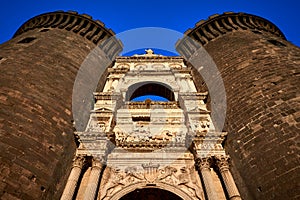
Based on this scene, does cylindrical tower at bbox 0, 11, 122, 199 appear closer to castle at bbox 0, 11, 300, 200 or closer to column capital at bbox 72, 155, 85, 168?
castle at bbox 0, 11, 300, 200

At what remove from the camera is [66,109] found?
31.1 feet

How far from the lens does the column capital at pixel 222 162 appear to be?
298 inches

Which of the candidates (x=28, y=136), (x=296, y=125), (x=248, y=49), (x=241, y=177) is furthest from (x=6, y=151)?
(x=248, y=49)

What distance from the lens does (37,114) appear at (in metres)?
8.29

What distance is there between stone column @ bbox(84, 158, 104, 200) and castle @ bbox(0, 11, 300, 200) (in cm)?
3

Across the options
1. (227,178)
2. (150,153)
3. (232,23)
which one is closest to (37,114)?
(150,153)

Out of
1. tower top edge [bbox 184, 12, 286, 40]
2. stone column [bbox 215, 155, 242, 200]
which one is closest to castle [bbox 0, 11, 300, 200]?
stone column [bbox 215, 155, 242, 200]

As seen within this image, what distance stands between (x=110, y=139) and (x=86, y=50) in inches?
308

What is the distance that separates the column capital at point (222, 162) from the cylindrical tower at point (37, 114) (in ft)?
16.1

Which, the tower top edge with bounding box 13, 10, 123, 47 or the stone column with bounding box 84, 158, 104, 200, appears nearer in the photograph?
the stone column with bounding box 84, 158, 104, 200

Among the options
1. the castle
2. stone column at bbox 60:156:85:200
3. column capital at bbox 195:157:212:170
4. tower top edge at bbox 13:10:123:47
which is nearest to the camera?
stone column at bbox 60:156:85:200

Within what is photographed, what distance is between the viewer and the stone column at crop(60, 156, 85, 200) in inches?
259

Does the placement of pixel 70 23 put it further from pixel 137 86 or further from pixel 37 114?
Answer: pixel 37 114

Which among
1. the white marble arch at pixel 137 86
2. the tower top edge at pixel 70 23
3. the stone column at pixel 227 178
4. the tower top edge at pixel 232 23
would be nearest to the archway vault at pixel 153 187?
the stone column at pixel 227 178
